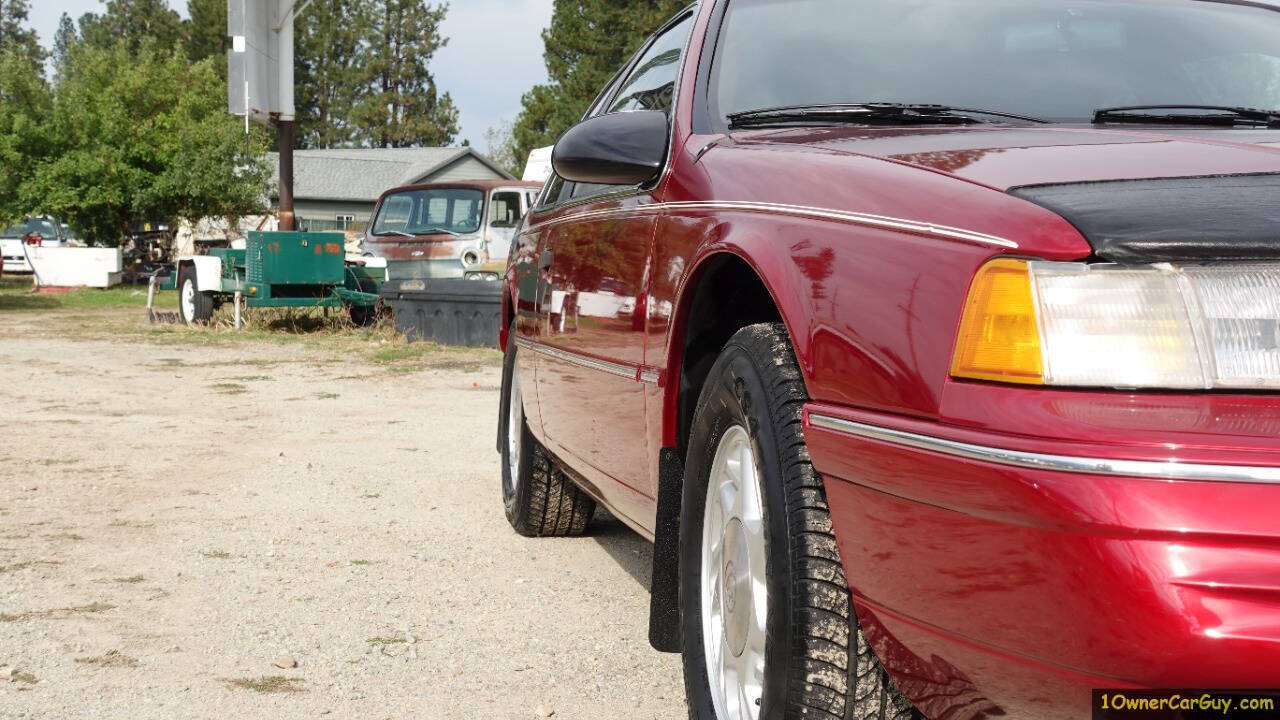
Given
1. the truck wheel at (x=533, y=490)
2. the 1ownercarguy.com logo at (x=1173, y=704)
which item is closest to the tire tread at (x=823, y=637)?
the 1ownercarguy.com logo at (x=1173, y=704)

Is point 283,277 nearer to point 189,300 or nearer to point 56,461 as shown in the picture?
point 189,300

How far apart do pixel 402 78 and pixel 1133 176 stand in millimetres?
75201

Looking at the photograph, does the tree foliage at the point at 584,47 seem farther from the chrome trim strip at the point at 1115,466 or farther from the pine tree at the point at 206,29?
the chrome trim strip at the point at 1115,466

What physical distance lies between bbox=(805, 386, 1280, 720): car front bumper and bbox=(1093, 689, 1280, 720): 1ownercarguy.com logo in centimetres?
3

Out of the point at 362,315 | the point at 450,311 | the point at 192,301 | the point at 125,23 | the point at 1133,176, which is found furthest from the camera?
the point at 125,23

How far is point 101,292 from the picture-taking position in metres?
28.0

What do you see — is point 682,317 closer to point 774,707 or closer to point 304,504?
point 774,707

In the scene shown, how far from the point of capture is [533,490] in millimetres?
4922

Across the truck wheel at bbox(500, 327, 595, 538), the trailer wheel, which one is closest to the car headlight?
the truck wheel at bbox(500, 327, 595, 538)

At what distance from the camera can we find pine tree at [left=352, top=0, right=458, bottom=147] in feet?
242

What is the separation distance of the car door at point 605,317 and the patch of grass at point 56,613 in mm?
1391

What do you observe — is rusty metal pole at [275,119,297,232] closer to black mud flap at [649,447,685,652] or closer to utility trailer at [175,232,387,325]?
utility trailer at [175,232,387,325]

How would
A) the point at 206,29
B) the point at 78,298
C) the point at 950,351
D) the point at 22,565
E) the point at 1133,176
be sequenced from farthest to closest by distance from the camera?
1. the point at 206,29
2. the point at 78,298
3. the point at 22,565
4. the point at 1133,176
5. the point at 950,351

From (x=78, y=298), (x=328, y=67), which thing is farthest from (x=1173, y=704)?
(x=328, y=67)
